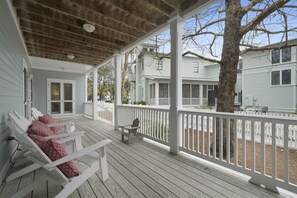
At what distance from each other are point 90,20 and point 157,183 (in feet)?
11.4

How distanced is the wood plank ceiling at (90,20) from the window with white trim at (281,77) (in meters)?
9.93

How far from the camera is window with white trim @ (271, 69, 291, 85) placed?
9.47 meters

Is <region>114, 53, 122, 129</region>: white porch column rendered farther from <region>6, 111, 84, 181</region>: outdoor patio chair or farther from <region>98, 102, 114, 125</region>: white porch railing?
<region>6, 111, 84, 181</region>: outdoor patio chair

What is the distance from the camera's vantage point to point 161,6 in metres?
3.11

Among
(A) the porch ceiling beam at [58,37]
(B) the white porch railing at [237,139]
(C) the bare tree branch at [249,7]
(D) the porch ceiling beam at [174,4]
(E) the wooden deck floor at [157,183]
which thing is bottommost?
(E) the wooden deck floor at [157,183]

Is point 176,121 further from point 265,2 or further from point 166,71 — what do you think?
point 166,71

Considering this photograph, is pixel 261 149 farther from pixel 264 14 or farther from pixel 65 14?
pixel 65 14

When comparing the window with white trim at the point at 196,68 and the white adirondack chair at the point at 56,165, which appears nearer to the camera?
the white adirondack chair at the point at 56,165

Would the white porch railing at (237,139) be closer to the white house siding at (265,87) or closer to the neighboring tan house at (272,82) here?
the neighboring tan house at (272,82)

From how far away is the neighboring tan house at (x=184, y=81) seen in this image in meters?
13.2

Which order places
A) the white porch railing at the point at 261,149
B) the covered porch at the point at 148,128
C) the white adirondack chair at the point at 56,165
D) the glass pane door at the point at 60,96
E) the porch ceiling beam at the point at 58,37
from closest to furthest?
the white adirondack chair at the point at 56,165
the white porch railing at the point at 261,149
the covered porch at the point at 148,128
the porch ceiling beam at the point at 58,37
the glass pane door at the point at 60,96

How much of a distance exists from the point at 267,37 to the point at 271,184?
357cm

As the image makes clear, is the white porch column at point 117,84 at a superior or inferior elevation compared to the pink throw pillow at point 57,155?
superior

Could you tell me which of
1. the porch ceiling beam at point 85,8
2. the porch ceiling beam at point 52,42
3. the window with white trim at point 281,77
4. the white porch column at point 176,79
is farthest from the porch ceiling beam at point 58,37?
the window with white trim at point 281,77
